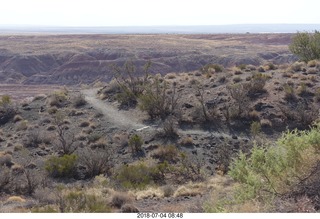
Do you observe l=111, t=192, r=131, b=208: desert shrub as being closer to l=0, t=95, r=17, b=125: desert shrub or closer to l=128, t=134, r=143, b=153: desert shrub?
l=128, t=134, r=143, b=153: desert shrub

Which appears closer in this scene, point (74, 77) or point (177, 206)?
point (177, 206)

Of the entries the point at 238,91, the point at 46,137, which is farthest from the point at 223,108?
the point at 46,137

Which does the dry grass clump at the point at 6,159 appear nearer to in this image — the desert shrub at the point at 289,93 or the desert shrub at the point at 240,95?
the desert shrub at the point at 240,95

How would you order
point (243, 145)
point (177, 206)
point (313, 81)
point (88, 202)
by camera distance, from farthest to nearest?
1. point (313, 81)
2. point (243, 145)
3. point (177, 206)
4. point (88, 202)

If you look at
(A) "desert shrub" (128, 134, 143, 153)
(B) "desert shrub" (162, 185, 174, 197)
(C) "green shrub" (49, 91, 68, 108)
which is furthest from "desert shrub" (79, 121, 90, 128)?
(B) "desert shrub" (162, 185, 174, 197)

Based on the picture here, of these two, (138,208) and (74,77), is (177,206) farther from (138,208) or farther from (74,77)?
(74,77)

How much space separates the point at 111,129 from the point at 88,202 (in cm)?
1613

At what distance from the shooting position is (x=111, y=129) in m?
26.3

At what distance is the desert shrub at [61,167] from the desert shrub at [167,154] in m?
4.24

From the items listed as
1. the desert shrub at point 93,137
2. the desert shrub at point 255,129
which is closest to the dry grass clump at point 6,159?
the desert shrub at point 93,137

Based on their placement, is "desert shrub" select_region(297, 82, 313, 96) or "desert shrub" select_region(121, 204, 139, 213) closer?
"desert shrub" select_region(121, 204, 139, 213)

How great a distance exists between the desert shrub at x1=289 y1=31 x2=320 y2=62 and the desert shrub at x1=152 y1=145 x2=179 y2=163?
19705 mm

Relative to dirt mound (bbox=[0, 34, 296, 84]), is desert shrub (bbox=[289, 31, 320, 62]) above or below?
above

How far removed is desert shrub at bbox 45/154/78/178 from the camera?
64.3 ft
